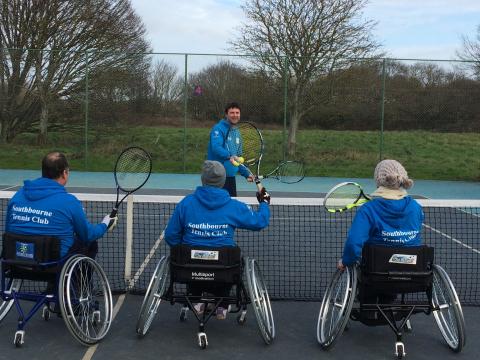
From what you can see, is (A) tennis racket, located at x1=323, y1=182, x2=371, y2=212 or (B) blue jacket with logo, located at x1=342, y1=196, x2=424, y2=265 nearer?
(B) blue jacket with logo, located at x1=342, y1=196, x2=424, y2=265

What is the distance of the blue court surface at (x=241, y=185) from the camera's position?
38.5 feet

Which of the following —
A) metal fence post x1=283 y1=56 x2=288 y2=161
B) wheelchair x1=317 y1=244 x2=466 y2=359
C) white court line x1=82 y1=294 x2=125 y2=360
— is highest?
metal fence post x1=283 y1=56 x2=288 y2=161

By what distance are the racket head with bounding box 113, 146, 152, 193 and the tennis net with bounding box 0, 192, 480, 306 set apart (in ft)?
0.74

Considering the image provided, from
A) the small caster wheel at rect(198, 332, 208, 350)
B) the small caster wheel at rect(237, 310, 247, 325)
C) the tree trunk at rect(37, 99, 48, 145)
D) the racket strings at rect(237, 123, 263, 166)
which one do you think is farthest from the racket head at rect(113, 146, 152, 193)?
the tree trunk at rect(37, 99, 48, 145)

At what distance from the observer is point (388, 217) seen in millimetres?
3418

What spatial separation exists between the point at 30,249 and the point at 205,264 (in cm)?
102

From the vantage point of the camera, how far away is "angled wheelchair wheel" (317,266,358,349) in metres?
3.35

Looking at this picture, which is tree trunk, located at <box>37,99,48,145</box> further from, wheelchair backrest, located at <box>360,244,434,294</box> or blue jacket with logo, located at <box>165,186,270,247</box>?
wheelchair backrest, located at <box>360,244,434,294</box>

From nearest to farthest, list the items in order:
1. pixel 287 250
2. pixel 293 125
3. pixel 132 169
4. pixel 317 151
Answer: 1. pixel 132 169
2. pixel 287 250
3. pixel 293 125
4. pixel 317 151

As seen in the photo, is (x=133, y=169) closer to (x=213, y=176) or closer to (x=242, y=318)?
(x=213, y=176)

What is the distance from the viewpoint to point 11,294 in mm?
3490

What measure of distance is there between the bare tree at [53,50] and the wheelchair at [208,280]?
12.3 m

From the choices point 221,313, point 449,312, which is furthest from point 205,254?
point 449,312

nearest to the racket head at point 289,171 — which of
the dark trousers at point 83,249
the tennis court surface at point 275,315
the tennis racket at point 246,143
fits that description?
the tennis racket at point 246,143
